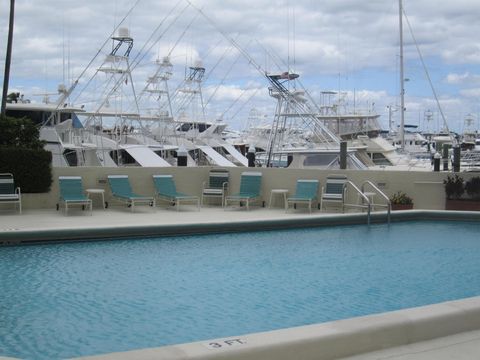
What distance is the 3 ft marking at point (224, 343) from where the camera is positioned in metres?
4.26

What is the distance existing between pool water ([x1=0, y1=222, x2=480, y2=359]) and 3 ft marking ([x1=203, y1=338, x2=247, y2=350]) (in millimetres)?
1559

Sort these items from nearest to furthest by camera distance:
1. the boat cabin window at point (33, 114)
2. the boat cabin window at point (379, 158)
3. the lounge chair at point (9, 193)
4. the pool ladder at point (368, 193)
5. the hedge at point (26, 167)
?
the lounge chair at point (9, 193) < the pool ladder at point (368, 193) < the hedge at point (26, 167) < the boat cabin window at point (33, 114) < the boat cabin window at point (379, 158)

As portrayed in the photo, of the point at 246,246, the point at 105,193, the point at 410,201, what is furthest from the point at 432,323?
the point at 105,193

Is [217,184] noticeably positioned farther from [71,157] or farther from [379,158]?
[379,158]

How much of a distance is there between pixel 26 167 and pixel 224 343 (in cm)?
1046

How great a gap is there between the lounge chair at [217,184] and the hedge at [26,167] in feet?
12.6

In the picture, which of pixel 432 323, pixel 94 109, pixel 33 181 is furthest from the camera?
pixel 94 109

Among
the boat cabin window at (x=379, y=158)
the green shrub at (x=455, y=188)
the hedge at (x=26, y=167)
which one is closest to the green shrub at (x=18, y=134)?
the hedge at (x=26, y=167)

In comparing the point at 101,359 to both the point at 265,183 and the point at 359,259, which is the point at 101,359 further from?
the point at 265,183

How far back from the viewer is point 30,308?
6816 millimetres

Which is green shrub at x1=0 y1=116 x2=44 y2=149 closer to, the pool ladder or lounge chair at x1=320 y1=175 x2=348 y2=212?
lounge chair at x1=320 y1=175 x2=348 y2=212

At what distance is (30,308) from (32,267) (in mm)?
2137

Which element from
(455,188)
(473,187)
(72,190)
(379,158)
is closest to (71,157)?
(72,190)

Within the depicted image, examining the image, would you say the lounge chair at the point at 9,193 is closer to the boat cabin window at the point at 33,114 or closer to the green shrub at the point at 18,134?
the green shrub at the point at 18,134
